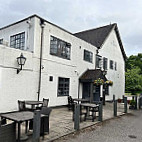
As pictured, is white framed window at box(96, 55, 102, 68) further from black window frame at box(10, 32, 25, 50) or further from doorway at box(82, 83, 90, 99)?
black window frame at box(10, 32, 25, 50)

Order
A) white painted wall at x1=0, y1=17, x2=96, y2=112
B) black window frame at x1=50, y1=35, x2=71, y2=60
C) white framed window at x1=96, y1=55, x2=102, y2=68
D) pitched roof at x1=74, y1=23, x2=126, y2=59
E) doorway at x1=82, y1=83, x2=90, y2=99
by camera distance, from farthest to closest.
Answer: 1. pitched roof at x1=74, y1=23, x2=126, y2=59
2. white framed window at x1=96, y1=55, x2=102, y2=68
3. doorway at x1=82, y1=83, x2=90, y2=99
4. black window frame at x1=50, y1=35, x2=71, y2=60
5. white painted wall at x1=0, y1=17, x2=96, y2=112

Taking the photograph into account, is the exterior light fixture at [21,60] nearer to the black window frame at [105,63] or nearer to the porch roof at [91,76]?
the porch roof at [91,76]

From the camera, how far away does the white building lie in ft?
24.3

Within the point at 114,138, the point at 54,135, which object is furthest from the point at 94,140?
A: the point at 54,135

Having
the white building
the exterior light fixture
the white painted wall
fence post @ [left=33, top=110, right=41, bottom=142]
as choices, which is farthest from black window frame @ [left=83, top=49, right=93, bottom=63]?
fence post @ [left=33, top=110, right=41, bottom=142]

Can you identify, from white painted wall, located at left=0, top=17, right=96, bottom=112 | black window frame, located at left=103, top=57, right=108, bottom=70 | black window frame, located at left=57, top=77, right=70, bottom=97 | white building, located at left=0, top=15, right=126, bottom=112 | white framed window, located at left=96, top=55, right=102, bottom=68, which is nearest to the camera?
white painted wall, located at left=0, top=17, right=96, bottom=112

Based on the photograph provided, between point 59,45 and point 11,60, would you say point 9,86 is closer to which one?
point 11,60

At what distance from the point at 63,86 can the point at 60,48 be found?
118 inches

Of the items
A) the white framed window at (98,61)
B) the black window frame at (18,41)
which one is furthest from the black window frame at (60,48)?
the white framed window at (98,61)

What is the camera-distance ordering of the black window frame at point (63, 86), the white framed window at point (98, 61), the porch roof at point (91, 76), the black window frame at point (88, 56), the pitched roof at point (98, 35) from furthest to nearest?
the pitched roof at point (98, 35)
the white framed window at point (98, 61)
the black window frame at point (88, 56)
the porch roof at point (91, 76)
the black window frame at point (63, 86)

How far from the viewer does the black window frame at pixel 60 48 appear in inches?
392

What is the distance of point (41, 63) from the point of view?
29.6ft

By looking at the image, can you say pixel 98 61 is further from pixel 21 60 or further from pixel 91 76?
pixel 21 60

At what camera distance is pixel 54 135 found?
4.76 m
